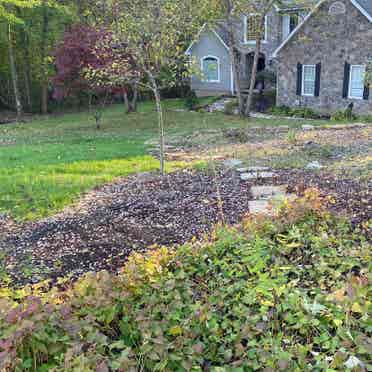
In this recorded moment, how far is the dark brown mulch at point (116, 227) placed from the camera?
3.55m

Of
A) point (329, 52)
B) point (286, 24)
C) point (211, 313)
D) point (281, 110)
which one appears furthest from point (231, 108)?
point (211, 313)

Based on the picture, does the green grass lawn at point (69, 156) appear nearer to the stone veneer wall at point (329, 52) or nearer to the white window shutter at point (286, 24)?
the stone veneer wall at point (329, 52)

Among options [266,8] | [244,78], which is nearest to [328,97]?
[266,8]

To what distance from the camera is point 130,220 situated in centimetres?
438

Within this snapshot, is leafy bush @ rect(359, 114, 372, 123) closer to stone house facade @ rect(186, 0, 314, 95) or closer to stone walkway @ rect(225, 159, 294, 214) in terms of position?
stone house facade @ rect(186, 0, 314, 95)

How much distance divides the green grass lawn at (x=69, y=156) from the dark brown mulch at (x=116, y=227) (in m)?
0.54

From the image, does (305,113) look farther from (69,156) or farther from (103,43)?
(103,43)

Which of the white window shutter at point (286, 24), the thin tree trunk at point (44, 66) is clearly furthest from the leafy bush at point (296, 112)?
the thin tree trunk at point (44, 66)

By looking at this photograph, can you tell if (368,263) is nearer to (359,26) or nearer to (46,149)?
(46,149)

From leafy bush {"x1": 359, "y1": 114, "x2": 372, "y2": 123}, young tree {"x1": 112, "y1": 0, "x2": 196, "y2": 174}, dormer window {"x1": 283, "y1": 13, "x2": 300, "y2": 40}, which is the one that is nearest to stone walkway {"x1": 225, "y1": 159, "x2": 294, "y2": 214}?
young tree {"x1": 112, "y1": 0, "x2": 196, "y2": 174}

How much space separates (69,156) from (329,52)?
1102 centimetres

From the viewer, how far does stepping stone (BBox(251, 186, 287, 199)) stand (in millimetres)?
4949

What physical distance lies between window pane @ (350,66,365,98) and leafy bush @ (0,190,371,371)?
41.3ft

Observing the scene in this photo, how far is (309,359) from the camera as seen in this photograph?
6.89ft
